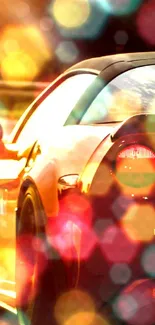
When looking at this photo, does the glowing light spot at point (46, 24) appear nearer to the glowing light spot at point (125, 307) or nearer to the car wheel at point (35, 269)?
the car wheel at point (35, 269)

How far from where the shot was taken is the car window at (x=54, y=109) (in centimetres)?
604

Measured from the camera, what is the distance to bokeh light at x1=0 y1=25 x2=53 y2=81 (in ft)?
95.5

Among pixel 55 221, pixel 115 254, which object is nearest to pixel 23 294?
pixel 55 221

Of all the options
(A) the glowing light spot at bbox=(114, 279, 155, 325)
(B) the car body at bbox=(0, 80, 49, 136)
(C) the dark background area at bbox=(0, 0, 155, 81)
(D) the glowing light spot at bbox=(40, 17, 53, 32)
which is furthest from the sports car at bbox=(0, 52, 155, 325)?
(D) the glowing light spot at bbox=(40, 17, 53, 32)

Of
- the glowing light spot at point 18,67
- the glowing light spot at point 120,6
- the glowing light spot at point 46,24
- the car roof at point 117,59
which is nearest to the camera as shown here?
the car roof at point 117,59

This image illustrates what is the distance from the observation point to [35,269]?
532 centimetres

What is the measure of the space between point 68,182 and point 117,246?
18.3 inches

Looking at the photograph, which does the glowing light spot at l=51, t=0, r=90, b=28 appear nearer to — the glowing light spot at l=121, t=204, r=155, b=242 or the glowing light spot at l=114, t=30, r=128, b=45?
the glowing light spot at l=114, t=30, r=128, b=45

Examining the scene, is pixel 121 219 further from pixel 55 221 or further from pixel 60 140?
pixel 60 140

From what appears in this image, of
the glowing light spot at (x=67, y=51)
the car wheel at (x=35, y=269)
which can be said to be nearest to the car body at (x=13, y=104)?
the car wheel at (x=35, y=269)

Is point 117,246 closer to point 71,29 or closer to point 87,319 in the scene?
point 87,319

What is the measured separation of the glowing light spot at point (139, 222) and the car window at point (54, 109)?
1.38m

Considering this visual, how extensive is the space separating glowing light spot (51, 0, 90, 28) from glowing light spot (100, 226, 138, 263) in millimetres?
32854

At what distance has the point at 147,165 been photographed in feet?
15.1
